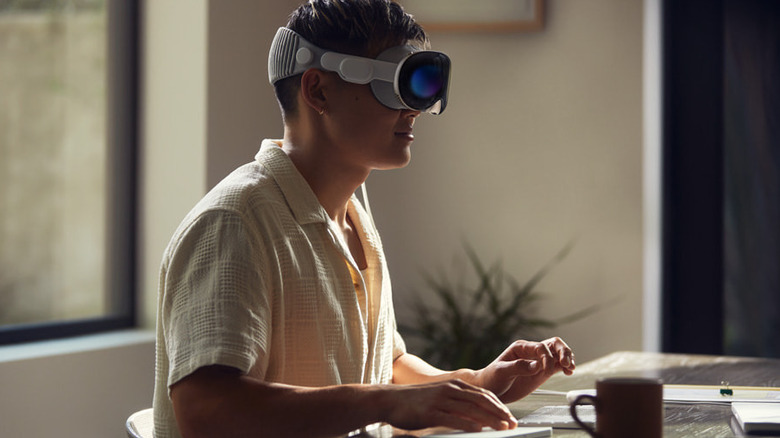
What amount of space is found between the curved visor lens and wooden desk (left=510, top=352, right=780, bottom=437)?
507 mm

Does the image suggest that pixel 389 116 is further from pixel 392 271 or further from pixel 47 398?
pixel 392 271

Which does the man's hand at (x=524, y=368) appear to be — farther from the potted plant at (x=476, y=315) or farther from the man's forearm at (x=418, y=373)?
the potted plant at (x=476, y=315)

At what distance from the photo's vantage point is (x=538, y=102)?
11.7 feet

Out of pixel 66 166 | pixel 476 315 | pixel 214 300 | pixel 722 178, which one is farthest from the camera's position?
pixel 476 315

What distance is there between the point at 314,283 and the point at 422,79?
362 millimetres

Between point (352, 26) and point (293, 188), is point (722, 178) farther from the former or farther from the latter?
point (293, 188)

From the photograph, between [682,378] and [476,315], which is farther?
[476,315]

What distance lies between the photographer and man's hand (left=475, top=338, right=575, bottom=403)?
4.77ft

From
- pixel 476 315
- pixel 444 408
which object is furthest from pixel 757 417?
pixel 476 315

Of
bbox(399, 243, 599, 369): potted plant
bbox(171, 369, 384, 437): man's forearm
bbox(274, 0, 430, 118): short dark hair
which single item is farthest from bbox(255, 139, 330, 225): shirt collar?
bbox(399, 243, 599, 369): potted plant

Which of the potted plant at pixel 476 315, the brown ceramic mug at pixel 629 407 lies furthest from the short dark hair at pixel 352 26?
the potted plant at pixel 476 315

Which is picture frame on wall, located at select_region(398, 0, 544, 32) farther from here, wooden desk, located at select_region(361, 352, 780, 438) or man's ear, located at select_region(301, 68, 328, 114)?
man's ear, located at select_region(301, 68, 328, 114)

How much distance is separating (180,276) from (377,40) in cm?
52

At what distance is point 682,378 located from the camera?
1860 millimetres
